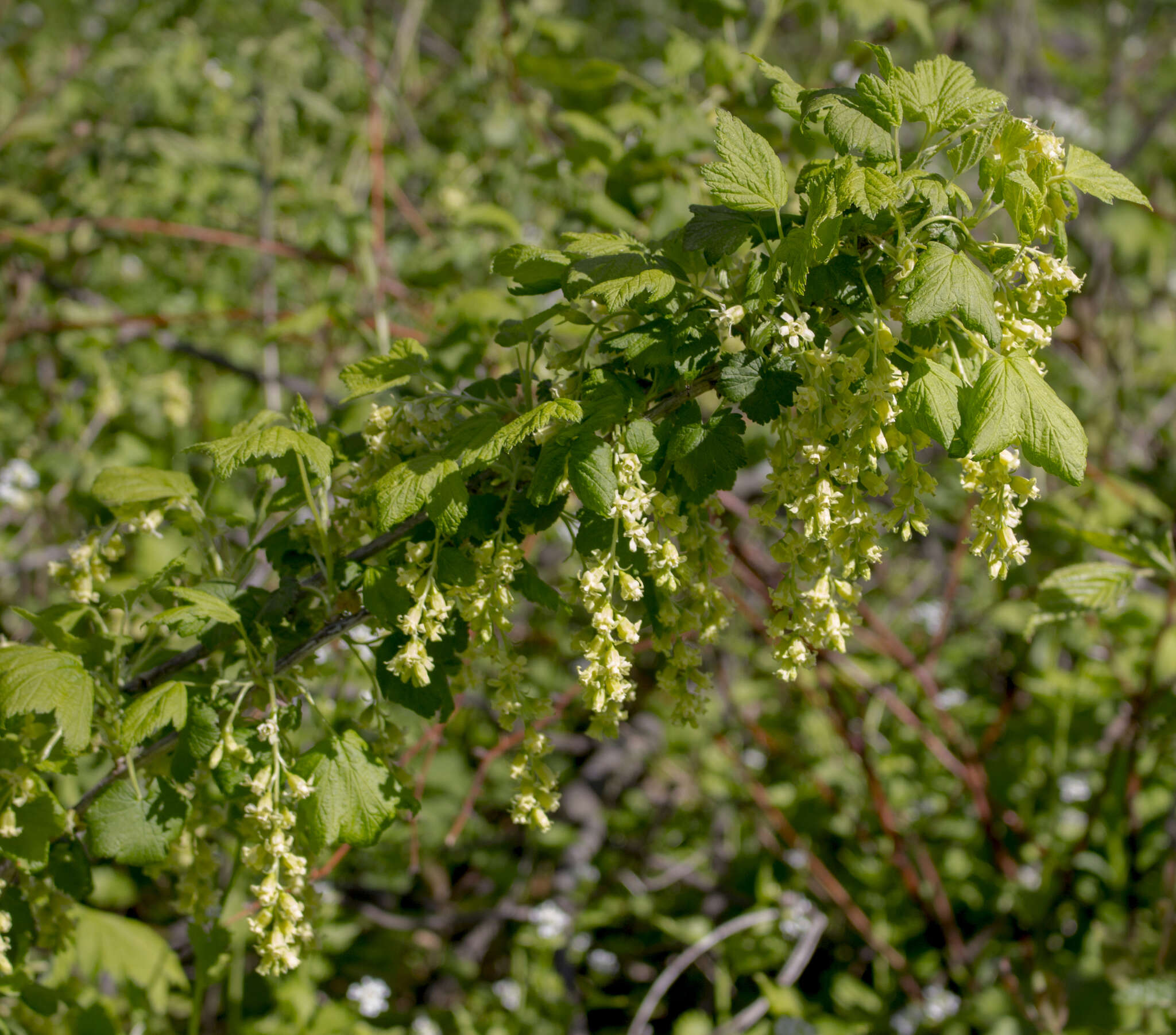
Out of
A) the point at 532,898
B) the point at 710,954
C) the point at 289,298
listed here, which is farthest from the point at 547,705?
the point at 289,298

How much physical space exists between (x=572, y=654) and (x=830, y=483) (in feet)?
5.48

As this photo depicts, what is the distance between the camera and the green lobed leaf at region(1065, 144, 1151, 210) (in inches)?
46.9

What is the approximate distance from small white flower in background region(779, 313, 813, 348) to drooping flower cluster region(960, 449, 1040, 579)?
27 centimetres

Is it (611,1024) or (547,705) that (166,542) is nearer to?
(611,1024)

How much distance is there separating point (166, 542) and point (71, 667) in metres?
2.92

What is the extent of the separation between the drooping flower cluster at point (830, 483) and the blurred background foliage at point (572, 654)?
2.69ft

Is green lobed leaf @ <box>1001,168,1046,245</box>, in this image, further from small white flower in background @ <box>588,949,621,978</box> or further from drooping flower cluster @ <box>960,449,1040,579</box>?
small white flower in background @ <box>588,949,621,978</box>

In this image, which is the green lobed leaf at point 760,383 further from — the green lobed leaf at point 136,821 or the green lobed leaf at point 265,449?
the green lobed leaf at point 136,821

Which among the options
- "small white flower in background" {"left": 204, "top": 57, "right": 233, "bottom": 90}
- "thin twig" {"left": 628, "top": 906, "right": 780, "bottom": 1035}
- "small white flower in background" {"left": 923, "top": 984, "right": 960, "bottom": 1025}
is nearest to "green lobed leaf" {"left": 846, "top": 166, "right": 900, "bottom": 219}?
"thin twig" {"left": 628, "top": 906, "right": 780, "bottom": 1035}

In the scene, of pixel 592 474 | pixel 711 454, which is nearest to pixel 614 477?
pixel 592 474

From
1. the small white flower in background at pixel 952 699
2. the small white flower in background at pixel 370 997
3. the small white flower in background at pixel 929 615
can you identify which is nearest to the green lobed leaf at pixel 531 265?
the small white flower in background at pixel 370 997

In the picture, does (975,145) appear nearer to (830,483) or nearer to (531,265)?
(830,483)

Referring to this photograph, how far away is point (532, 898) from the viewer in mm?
3367

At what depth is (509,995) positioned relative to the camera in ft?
9.38
